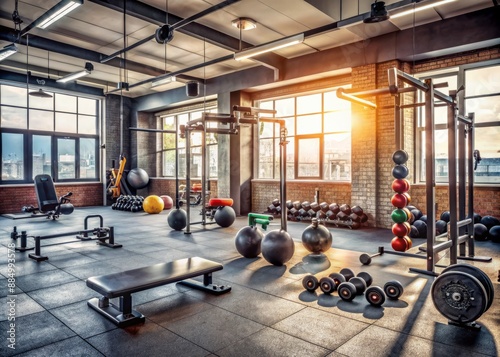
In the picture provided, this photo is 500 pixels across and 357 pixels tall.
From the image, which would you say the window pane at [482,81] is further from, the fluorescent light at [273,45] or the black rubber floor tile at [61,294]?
the black rubber floor tile at [61,294]

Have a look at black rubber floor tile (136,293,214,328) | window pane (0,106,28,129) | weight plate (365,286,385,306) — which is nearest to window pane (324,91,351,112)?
weight plate (365,286,385,306)

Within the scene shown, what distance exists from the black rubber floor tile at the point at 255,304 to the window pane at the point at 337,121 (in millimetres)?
5352

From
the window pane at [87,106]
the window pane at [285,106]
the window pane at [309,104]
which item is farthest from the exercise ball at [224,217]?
the window pane at [87,106]

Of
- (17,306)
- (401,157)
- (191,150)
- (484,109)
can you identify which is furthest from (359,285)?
(191,150)

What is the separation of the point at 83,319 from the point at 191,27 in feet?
16.0

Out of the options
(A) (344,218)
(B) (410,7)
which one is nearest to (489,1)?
(B) (410,7)

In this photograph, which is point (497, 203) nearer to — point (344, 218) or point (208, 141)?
Result: point (344, 218)

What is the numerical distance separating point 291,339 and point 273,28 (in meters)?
5.40

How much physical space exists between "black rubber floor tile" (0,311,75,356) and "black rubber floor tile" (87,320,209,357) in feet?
0.85

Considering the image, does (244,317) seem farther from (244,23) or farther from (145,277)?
(244,23)

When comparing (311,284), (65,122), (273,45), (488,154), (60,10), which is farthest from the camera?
(65,122)

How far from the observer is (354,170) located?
6.89 metres

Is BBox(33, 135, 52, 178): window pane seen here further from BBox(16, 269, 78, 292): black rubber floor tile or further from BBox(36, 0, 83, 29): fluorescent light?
BBox(16, 269, 78, 292): black rubber floor tile

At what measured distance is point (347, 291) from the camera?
288cm
